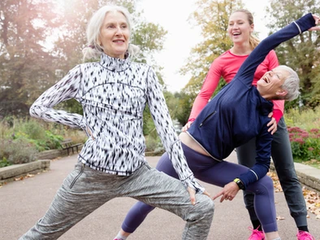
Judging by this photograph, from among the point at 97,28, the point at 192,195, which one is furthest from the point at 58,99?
the point at 192,195

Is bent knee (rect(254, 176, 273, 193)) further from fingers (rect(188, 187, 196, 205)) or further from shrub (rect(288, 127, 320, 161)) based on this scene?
shrub (rect(288, 127, 320, 161))

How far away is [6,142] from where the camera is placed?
10500 millimetres

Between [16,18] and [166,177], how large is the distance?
→ 31.7 m

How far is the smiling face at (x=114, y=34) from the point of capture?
2381 mm

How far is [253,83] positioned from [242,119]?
0.72 meters

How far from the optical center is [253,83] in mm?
3439

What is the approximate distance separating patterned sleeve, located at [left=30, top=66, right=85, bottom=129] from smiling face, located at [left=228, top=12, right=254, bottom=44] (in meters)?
1.62

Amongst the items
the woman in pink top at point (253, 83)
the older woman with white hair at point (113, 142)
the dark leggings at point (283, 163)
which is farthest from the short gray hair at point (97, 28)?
the dark leggings at point (283, 163)

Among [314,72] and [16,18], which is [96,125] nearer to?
[16,18]

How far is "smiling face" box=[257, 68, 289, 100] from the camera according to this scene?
2.95 m

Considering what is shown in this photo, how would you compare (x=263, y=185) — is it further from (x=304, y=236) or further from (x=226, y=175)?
(x=304, y=236)

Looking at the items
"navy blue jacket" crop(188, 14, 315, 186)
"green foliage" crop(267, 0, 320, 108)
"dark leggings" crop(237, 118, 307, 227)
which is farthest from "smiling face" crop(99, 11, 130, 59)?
"green foliage" crop(267, 0, 320, 108)

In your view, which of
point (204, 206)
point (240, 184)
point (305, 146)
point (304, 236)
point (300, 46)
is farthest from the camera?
point (300, 46)

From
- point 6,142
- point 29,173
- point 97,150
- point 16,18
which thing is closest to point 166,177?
point 97,150
